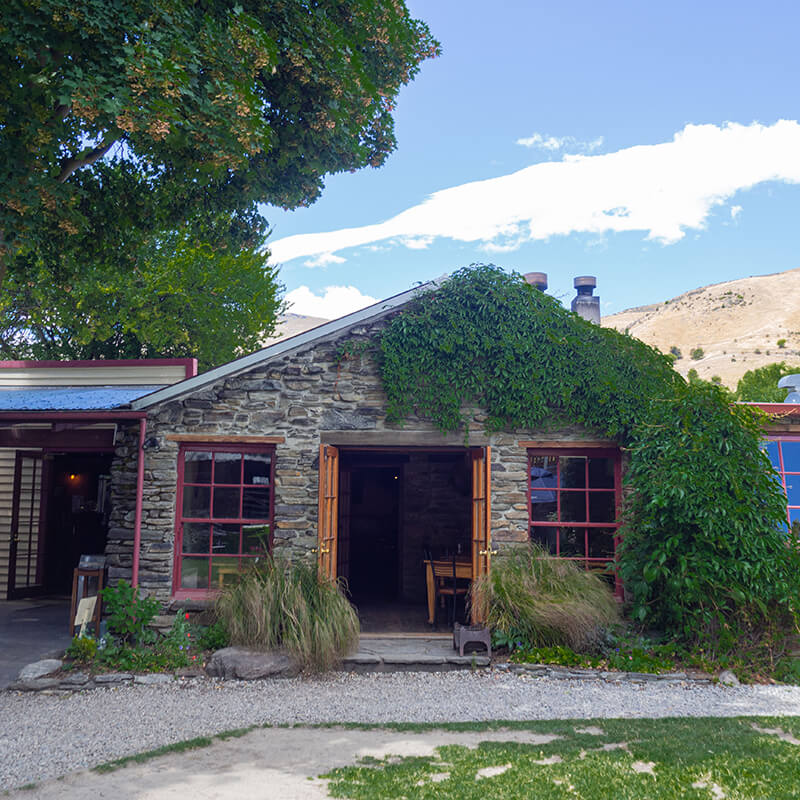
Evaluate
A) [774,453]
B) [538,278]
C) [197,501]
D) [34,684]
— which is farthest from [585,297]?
[34,684]

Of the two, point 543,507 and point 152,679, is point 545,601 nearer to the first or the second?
point 543,507

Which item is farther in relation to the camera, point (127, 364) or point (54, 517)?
point (54, 517)

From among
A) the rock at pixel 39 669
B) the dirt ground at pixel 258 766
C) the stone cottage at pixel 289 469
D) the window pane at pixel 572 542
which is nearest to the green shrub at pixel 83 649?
the rock at pixel 39 669

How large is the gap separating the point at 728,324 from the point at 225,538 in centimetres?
7040

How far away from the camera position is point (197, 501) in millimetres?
8375

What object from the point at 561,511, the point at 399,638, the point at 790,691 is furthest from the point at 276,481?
the point at 790,691

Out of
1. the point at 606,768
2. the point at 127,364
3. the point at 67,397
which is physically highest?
the point at 127,364

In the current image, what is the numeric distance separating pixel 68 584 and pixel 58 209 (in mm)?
7364

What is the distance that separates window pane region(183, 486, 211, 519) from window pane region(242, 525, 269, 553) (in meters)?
0.49

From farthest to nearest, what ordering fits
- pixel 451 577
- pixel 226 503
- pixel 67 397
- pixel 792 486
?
pixel 67 397
pixel 451 577
pixel 792 486
pixel 226 503

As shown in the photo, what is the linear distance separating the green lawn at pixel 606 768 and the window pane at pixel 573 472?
3485 mm

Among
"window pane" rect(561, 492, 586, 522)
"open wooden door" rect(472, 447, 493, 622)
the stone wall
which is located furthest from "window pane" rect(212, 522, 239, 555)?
"window pane" rect(561, 492, 586, 522)

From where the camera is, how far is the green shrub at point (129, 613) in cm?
760

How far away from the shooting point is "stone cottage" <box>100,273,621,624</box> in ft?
26.7
